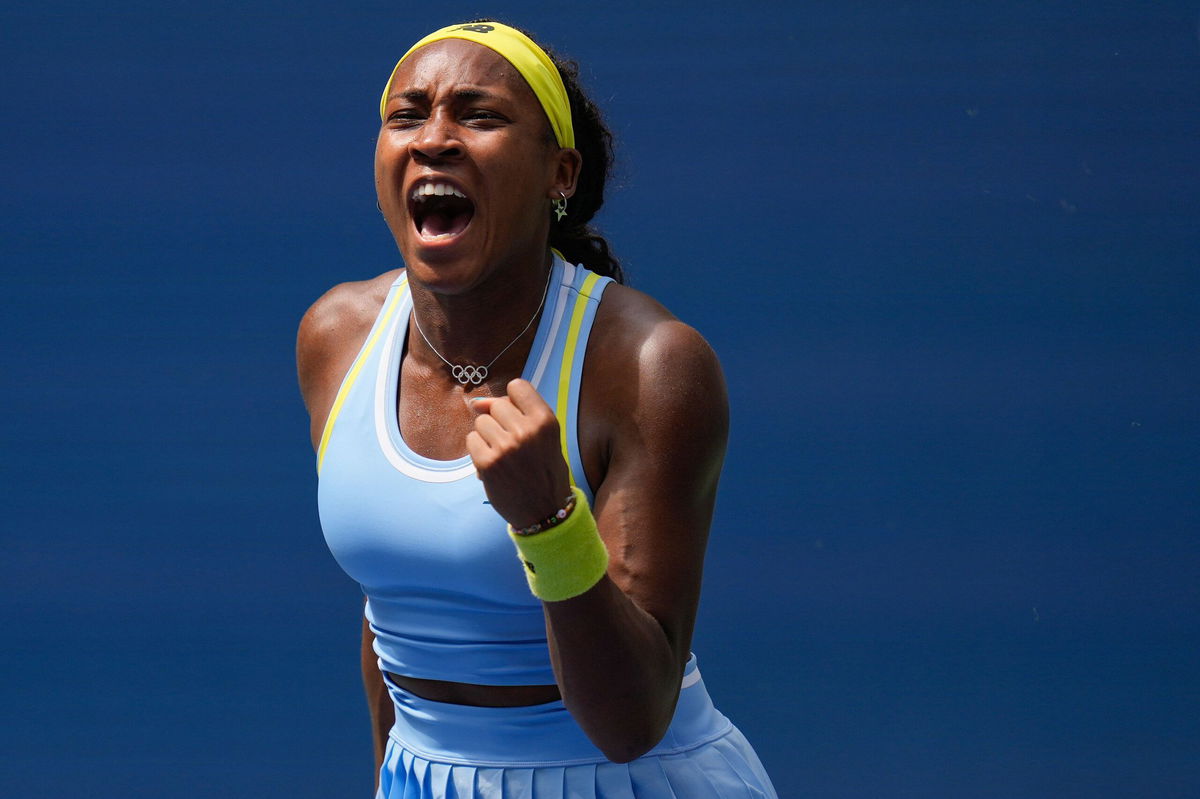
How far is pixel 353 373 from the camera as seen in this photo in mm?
1448

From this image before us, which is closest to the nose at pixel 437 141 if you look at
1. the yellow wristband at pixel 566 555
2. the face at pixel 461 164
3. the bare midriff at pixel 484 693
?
the face at pixel 461 164

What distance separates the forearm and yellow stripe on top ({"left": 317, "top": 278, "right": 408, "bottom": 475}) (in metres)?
0.36

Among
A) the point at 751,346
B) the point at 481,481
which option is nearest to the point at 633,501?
the point at 481,481

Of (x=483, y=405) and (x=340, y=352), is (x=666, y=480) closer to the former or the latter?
(x=483, y=405)

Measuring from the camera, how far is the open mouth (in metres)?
1.32

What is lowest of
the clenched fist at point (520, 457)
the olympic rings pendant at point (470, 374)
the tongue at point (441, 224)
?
the clenched fist at point (520, 457)

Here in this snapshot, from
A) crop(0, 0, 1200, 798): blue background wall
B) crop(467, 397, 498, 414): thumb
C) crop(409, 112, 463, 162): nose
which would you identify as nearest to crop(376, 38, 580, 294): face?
crop(409, 112, 463, 162): nose

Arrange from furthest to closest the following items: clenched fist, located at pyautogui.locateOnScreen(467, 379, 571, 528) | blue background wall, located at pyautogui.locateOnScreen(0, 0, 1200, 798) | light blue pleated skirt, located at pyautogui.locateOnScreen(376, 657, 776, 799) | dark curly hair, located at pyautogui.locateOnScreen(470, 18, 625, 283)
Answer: blue background wall, located at pyautogui.locateOnScreen(0, 0, 1200, 798), dark curly hair, located at pyautogui.locateOnScreen(470, 18, 625, 283), light blue pleated skirt, located at pyautogui.locateOnScreen(376, 657, 776, 799), clenched fist, located at pyautogui.locateOnScreen(467, 379, 571, 528)

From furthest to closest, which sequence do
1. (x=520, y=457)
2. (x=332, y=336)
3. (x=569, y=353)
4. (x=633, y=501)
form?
(x=332, y=336) → (x=569, y=353) → (x=633, y=501) → (x=520, y=457)

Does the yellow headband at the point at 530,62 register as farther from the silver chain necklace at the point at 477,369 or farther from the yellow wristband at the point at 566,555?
the yellow wristband at the point at 566,555

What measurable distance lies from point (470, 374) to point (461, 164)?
0.65ft

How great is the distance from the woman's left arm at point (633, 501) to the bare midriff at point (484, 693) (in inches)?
5.7

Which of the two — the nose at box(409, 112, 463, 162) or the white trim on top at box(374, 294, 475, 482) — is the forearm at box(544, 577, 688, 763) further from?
the nose at box(409, 112, 463, 162)

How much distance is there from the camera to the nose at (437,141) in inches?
51.9
